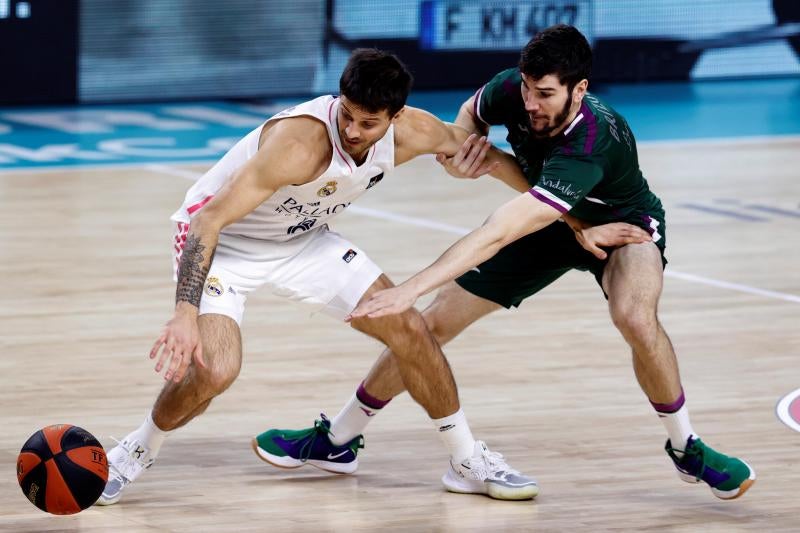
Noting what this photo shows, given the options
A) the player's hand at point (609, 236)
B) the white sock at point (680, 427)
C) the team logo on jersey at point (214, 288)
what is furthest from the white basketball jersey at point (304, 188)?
the white sock at point (680, 427)

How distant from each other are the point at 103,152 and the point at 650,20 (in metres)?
7.04

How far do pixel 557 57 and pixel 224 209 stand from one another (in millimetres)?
1284

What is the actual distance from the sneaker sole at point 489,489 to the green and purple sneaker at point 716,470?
548 millimetres

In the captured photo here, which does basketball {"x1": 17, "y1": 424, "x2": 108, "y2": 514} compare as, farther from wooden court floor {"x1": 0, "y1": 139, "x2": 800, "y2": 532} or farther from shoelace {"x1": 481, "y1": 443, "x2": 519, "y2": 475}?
shoelace {"x1": 481, "y1": 443, "x2": 519, "y2": 475}

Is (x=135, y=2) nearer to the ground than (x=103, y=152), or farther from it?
farther from it

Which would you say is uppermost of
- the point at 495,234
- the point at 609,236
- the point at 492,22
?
the point at 495,234

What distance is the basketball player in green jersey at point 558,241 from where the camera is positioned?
5.34 meters

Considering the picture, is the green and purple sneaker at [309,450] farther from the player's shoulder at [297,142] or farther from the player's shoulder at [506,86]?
the player's shoulder at [506,86]

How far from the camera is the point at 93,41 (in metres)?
16.1

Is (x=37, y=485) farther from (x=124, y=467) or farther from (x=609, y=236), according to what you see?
(x=609, y=236)

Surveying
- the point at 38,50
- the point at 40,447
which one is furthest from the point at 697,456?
the point at 38,50

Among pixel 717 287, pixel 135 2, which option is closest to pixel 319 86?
pixel 135 2

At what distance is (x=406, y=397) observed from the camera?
6926 millimetres

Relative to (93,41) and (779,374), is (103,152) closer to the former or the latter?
(93,41)
